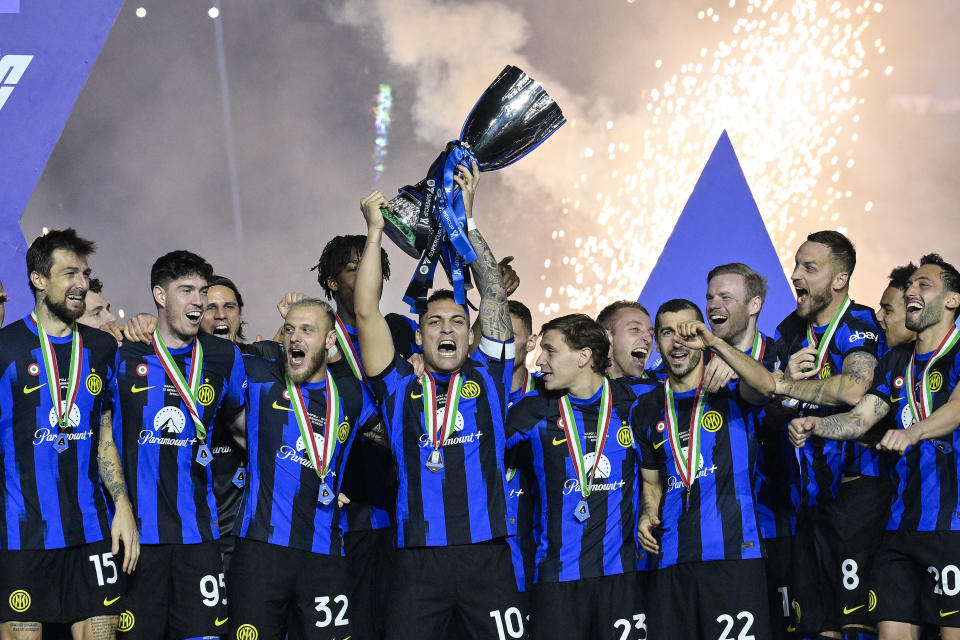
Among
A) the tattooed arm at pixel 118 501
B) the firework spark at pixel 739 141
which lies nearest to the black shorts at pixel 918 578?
the tattooed arm at pixel 118 501

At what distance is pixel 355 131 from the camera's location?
9797 mm

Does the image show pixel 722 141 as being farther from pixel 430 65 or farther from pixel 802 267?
pixel 802 267

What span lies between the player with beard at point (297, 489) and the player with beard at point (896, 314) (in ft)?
8.29

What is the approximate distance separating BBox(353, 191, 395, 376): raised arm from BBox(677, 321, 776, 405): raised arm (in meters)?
1.23

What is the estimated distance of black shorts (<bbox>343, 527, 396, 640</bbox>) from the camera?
4.56 m

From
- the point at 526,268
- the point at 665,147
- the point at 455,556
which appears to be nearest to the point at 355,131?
the point at 526,268

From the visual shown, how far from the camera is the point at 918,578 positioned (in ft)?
14.1

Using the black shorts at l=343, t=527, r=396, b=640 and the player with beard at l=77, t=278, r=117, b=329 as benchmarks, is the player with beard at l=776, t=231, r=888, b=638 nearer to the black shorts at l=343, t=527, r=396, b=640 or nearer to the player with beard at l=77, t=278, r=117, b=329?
the black shorts at l=343, t=527, r=396, b=640

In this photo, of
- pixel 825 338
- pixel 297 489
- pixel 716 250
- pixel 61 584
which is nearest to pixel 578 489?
pixel 297 489

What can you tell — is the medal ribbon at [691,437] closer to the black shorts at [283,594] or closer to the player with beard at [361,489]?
the player with beard at [361,489]

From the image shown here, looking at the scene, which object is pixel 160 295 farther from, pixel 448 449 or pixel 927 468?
pixel 927 468

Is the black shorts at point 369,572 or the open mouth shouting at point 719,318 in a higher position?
the open mouth shouting at point 719,318

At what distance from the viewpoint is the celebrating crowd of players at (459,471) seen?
13.7 ft

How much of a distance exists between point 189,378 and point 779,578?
2.95 m
